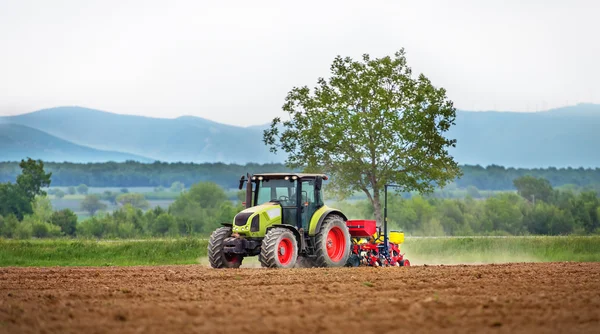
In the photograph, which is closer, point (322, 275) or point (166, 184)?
point (322, 275)

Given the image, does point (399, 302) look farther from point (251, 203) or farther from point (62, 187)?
point (62, 187)

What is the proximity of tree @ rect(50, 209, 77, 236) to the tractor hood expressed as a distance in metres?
57.4

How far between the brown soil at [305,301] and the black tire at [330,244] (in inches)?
76.6

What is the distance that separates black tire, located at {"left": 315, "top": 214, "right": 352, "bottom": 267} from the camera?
25.6m

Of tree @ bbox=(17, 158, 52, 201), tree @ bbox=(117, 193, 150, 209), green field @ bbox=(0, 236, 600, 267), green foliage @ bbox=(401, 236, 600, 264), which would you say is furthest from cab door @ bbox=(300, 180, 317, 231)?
tree @ bbox=(117, 193, 150, 209)

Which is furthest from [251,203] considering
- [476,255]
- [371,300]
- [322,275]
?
[476,255]

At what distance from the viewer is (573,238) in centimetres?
4103

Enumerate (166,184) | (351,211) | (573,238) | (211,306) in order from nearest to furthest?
(211,306) < (573,238) < (351,211) < (166,184)

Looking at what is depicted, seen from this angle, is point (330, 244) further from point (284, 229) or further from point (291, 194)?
point (284, 229)

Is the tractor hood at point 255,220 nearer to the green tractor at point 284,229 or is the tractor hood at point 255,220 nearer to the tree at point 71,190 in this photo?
the green tractor at point 284,229

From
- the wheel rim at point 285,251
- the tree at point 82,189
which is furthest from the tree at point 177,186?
the wheel rim at point 285,251

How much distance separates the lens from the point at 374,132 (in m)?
37.4

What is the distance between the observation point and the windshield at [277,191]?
84.8ft

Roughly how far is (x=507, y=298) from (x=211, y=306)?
18.3 ft
